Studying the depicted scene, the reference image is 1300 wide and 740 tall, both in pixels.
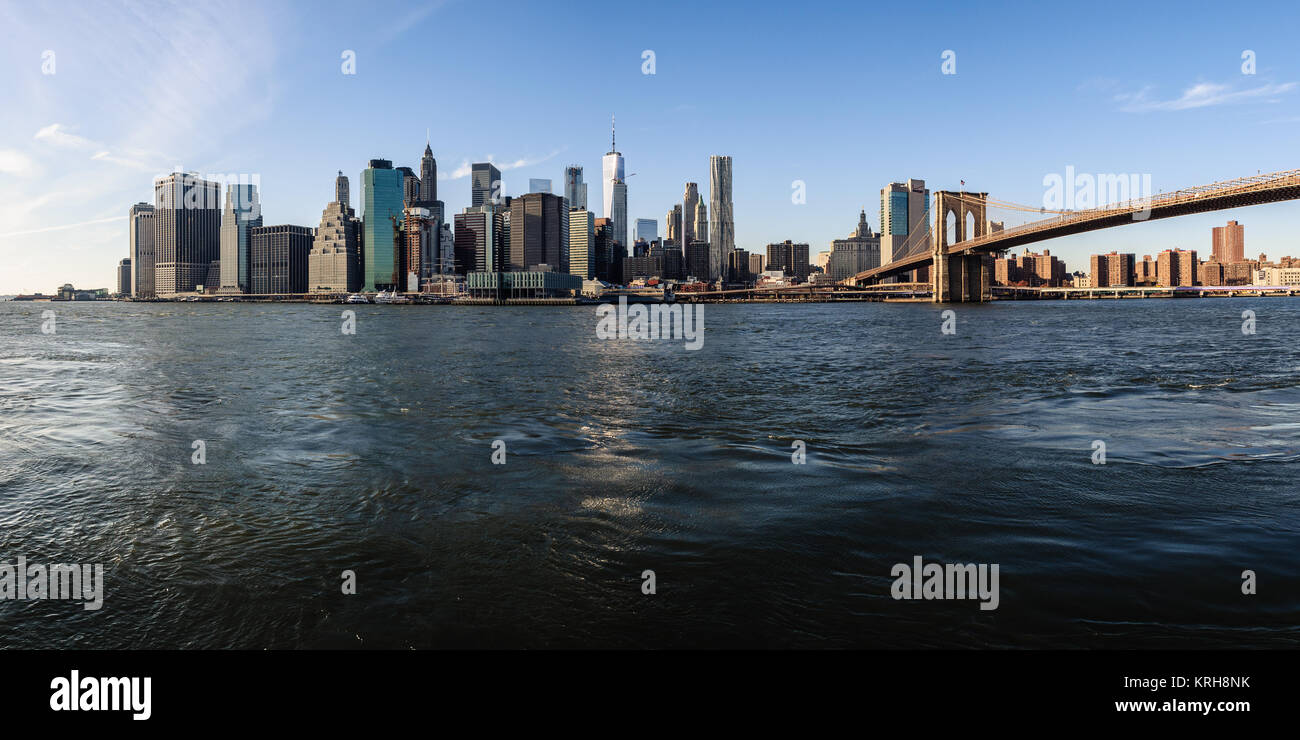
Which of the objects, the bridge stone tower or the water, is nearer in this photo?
the water

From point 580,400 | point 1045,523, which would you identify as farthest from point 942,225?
point 1045,523

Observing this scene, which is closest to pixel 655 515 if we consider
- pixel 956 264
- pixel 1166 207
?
pixel 1166 207

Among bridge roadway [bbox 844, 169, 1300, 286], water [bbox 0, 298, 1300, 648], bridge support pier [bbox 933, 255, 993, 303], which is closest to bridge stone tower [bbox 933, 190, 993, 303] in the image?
bridge support pier [bbox 933, 255, 993, 303]

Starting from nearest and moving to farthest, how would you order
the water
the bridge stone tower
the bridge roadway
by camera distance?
the water < the bridge roadway < the bridge stone tower

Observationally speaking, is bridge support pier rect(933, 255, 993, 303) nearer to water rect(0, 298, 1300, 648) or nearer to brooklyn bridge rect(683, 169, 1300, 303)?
brooklyn bridge rect(683, 169, 1300, 303)

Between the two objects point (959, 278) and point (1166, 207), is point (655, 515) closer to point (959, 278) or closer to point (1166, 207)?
point (1166, 207)
